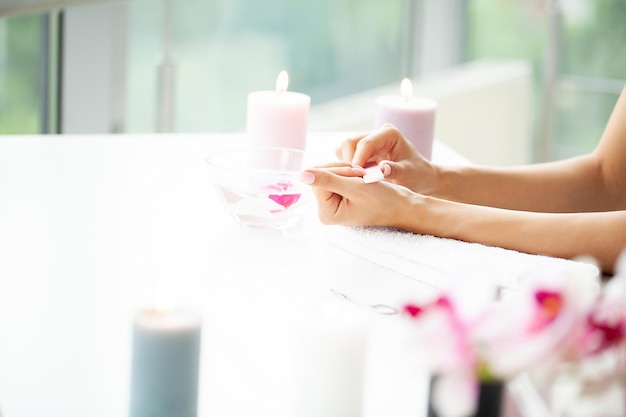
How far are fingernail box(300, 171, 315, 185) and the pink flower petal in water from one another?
7 cm

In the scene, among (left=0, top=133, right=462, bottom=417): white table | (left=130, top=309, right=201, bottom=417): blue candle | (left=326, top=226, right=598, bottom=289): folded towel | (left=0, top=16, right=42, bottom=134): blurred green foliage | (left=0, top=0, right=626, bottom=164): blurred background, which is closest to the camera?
(left=130, top=309, right=201, bottom=417): blue candle

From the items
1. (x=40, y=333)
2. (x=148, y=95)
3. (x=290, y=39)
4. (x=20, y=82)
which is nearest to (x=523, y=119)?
(x=290, y=39)

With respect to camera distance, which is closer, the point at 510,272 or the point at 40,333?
the point at 40,333

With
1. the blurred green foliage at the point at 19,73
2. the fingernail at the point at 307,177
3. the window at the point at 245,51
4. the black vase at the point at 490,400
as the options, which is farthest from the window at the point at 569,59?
the black vase at the point at 490,400

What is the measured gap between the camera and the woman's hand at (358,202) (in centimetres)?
120

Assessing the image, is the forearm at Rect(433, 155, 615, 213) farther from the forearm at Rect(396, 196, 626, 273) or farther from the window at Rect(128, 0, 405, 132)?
the window at Rect(128, 0, 405, 132)

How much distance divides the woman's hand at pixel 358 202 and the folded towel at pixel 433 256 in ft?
0.04

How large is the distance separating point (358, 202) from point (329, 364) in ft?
1.58

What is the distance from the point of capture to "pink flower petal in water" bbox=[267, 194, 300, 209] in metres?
1.24

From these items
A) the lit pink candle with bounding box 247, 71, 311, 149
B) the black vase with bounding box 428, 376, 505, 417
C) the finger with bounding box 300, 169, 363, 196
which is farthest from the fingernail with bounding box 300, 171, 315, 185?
the black vase with bounding box 428, 376, 505, 417

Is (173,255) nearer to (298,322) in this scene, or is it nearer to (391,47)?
(298,322)

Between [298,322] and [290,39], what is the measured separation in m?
2.87

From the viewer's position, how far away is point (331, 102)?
3.78 meters

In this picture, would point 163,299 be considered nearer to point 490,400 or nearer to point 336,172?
point 490,400
